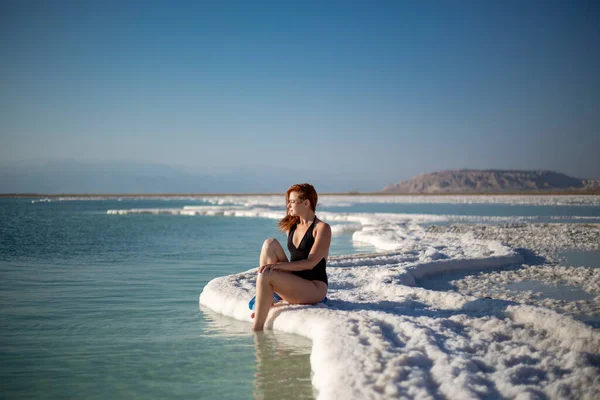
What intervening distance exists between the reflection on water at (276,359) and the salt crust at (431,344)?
0.11 m

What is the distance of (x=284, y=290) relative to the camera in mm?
5266

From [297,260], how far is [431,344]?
1660 millimetres

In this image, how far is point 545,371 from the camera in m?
3.77

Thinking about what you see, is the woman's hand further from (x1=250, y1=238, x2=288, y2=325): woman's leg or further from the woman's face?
the woman's face

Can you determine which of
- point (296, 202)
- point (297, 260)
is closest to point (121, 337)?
point (297, 260)

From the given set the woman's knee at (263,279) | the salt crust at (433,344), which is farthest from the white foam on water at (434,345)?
the woman's knee at (263,279)

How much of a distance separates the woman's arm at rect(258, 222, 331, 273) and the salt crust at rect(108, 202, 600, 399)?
53 centimetres

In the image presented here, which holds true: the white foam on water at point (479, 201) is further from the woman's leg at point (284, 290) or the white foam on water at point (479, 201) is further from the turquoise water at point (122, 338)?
the woman's leg at point (284, 290)

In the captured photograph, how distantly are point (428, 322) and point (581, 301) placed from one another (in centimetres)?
280

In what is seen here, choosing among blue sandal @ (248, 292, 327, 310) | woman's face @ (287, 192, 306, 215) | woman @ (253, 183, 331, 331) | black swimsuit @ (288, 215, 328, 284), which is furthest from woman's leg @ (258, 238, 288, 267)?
blue sandal @ (248, 292, 327, 310)

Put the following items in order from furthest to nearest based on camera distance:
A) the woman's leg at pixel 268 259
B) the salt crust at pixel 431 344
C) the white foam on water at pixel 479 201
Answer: the white foam on water at pixel 479 201, the woman's leg at pixel 268 259, the salt crust at pixel 431 344

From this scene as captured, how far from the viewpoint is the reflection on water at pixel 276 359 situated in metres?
3.81

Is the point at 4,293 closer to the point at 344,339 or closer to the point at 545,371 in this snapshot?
the point at 344,339

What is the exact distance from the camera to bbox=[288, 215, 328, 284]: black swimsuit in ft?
17.1
